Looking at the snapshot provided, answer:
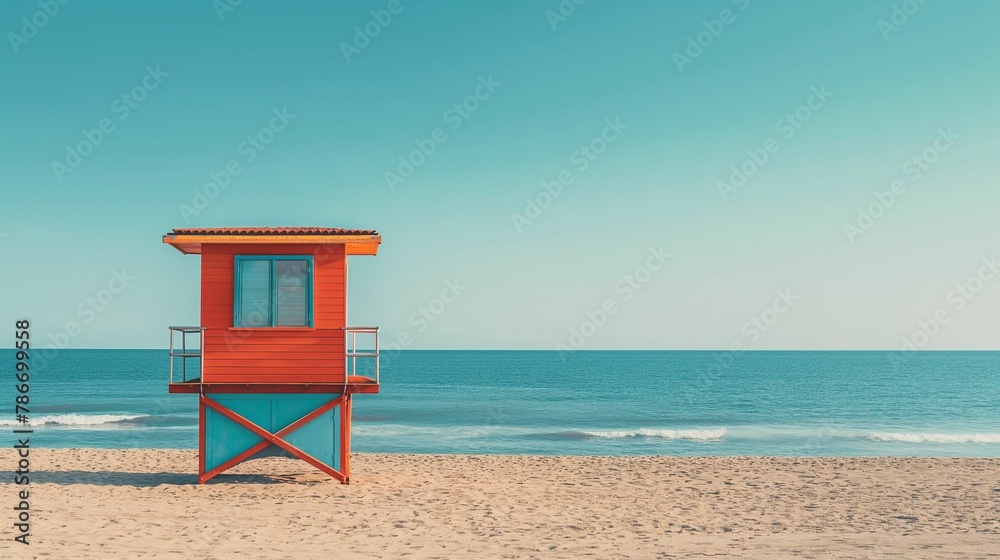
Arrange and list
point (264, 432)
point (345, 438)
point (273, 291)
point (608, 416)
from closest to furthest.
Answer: point (273, 291) → point (264, 432) → point (345, 438) → point (608, 416)

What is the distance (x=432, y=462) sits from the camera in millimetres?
18562

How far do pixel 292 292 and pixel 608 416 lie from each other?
29.6m

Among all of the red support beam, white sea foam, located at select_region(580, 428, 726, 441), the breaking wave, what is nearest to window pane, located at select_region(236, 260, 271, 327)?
the red support beam

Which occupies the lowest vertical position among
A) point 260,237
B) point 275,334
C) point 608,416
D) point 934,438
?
point 608,416

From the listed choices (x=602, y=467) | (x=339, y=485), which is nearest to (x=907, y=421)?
(x=602, y=467)

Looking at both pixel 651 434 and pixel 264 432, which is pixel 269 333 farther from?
pixel 651 434

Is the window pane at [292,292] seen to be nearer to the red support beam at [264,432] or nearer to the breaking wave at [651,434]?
the red support beam at [264,432]

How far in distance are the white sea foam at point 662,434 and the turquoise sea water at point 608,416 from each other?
5 centimetres

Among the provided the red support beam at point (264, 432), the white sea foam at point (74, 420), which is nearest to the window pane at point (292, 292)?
the red support beam at point (264, 432)

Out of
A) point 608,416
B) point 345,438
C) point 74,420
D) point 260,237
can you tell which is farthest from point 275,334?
point 608,416

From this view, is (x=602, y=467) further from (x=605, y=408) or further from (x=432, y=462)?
(x=605, y=408)

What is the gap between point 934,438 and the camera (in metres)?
29.5

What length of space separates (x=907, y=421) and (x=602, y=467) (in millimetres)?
28221

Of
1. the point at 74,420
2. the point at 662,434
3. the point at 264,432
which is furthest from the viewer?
the point at 74,420
